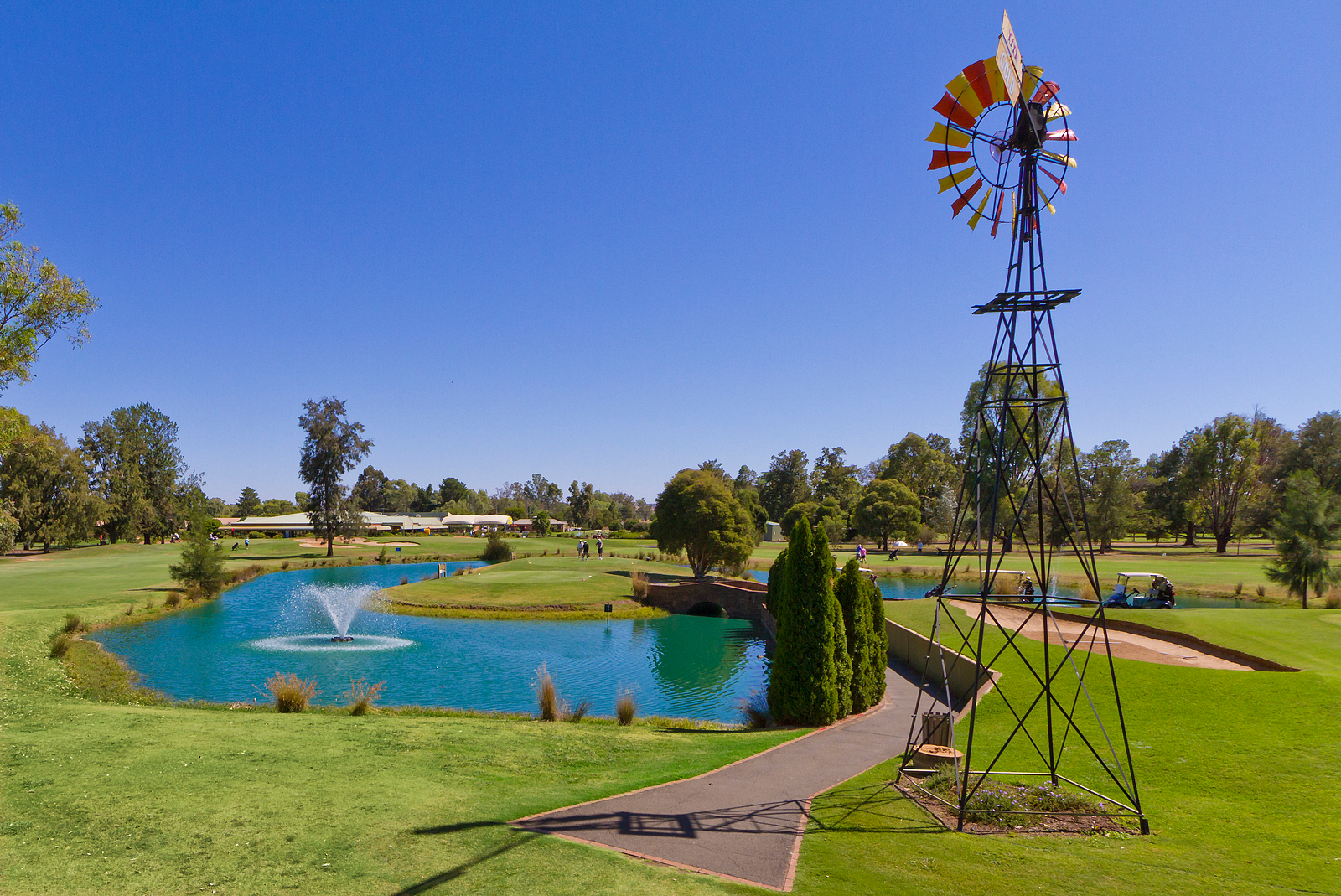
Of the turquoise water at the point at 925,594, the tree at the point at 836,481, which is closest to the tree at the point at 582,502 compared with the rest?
the tree at the point at 836,481

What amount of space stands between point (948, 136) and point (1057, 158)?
1524 mm

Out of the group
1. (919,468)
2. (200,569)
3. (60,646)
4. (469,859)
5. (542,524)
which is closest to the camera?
(469,859)

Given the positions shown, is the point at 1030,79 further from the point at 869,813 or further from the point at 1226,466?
the point at 1226,466

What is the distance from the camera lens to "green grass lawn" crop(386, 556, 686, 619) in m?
35.6

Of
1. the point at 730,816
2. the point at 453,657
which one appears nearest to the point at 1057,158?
the point at 730,816

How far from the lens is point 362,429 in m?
70.0

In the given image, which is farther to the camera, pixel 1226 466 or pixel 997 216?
pixel 1226 466

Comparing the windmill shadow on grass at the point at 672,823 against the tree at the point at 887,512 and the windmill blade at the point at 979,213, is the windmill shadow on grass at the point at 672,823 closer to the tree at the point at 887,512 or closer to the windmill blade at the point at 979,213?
the windmill blade at the point at 979,213

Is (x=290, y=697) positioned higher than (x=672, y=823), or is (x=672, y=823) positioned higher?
(x=672, y=823)

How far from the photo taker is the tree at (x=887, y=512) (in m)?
72.2

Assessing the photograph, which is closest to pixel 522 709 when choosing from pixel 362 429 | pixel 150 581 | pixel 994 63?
pixel 994 63

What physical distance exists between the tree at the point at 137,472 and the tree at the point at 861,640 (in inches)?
3109

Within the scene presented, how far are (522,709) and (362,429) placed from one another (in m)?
58.8

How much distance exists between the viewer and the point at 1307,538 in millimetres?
30859
